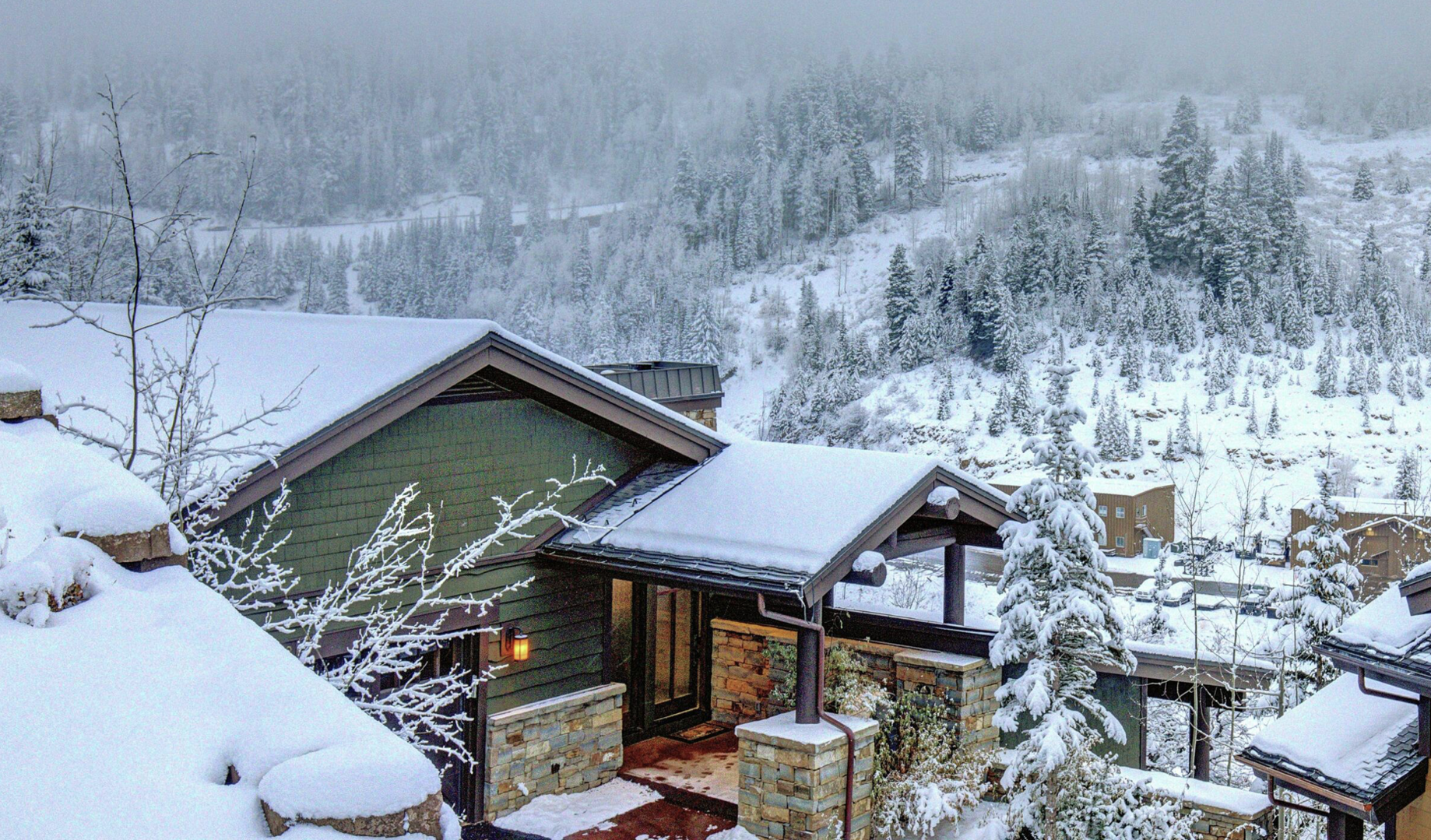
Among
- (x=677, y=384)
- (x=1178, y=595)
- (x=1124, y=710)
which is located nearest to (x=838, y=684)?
(x=1124, y=710)

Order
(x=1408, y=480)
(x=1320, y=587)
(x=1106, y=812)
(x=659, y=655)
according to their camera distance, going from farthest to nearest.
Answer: (x=1408, y=480)
(x=1320, y=587)
(x=659, y=655)
(x=1106, y=812)

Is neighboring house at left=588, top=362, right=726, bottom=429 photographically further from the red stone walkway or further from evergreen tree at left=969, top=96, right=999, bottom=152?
evergreen tree at left=969, top=96, right=999, bottom=152

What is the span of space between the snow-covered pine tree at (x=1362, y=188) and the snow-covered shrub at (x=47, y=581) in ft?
277

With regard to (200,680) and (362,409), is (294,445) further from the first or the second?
(200,680)

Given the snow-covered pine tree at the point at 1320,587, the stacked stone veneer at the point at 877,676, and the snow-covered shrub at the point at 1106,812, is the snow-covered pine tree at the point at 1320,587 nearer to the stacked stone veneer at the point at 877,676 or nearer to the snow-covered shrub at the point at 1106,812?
the stacked stone veneer at the point at 877,676

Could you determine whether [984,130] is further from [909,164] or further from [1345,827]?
[1345,827]

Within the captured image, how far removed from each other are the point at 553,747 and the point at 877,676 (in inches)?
127

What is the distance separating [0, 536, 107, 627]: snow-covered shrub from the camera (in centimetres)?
222

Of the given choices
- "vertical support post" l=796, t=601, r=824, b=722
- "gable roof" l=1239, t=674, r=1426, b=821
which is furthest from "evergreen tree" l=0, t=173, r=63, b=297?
"gable roof" l=1239, t=674, r=1426, b=821

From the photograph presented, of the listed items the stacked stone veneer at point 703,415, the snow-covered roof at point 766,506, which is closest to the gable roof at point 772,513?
the snow-covered roof at point 766,506

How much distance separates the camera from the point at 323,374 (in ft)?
27.4

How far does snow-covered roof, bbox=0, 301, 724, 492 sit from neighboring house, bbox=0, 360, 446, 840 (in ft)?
14.9

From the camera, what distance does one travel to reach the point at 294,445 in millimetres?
7184

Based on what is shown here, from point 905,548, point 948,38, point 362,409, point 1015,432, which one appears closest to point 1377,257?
point 1015,432
